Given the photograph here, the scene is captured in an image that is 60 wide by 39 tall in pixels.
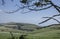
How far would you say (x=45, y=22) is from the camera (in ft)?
15.0

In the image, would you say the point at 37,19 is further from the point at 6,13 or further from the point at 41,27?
the point at 6,13

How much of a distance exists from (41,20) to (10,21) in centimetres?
54

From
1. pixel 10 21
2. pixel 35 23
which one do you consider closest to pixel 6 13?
pixel 10 21

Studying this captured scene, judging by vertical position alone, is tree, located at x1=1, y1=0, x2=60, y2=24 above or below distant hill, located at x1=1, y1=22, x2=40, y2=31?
above

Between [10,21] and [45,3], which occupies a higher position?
[45,3]

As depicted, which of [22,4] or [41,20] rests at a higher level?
[22,4]

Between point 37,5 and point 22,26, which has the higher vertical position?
point 37,5

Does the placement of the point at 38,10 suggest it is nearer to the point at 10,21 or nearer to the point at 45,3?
the point at 45,3

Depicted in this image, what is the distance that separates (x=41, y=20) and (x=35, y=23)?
0.39 feet

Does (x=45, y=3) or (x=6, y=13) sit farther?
(x=6, y=13)

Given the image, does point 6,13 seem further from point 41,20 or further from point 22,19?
point 41,20

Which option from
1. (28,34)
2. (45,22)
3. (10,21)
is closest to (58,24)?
(45,22)

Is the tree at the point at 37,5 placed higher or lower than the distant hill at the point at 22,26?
higher

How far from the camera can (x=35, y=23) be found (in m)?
4.59
